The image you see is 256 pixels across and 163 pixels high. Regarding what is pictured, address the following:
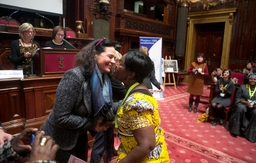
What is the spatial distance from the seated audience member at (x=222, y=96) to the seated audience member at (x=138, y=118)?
3.13 meters

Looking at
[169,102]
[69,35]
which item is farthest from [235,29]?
[69,35]

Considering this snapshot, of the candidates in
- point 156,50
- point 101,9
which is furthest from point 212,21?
point 101,9

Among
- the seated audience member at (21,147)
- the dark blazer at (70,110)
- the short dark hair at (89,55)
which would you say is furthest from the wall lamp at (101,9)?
the seated audience member at (21,147)

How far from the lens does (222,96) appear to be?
3.80 meters

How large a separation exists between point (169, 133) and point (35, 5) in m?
4.63

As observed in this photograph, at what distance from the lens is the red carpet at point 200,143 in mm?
2498

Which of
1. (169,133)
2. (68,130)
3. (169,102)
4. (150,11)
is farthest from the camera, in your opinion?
(150,11)

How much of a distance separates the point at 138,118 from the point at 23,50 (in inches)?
91.4

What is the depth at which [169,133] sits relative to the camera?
10.7 feet

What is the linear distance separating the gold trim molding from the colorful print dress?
7746 mm

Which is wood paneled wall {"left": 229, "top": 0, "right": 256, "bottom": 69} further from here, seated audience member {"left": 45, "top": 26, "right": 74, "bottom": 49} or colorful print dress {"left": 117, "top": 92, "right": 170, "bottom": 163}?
colorful print dress {"left": 117, "top": 92, "right": 170, "bottom": 163}

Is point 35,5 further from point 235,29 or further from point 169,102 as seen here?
point 235,29

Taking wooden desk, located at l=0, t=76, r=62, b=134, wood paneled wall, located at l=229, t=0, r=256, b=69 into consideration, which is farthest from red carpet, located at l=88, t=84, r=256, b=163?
wood paneled wall, located at l=229, t=0, r=256, b=69

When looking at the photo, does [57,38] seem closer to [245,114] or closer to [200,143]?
[200,143]
